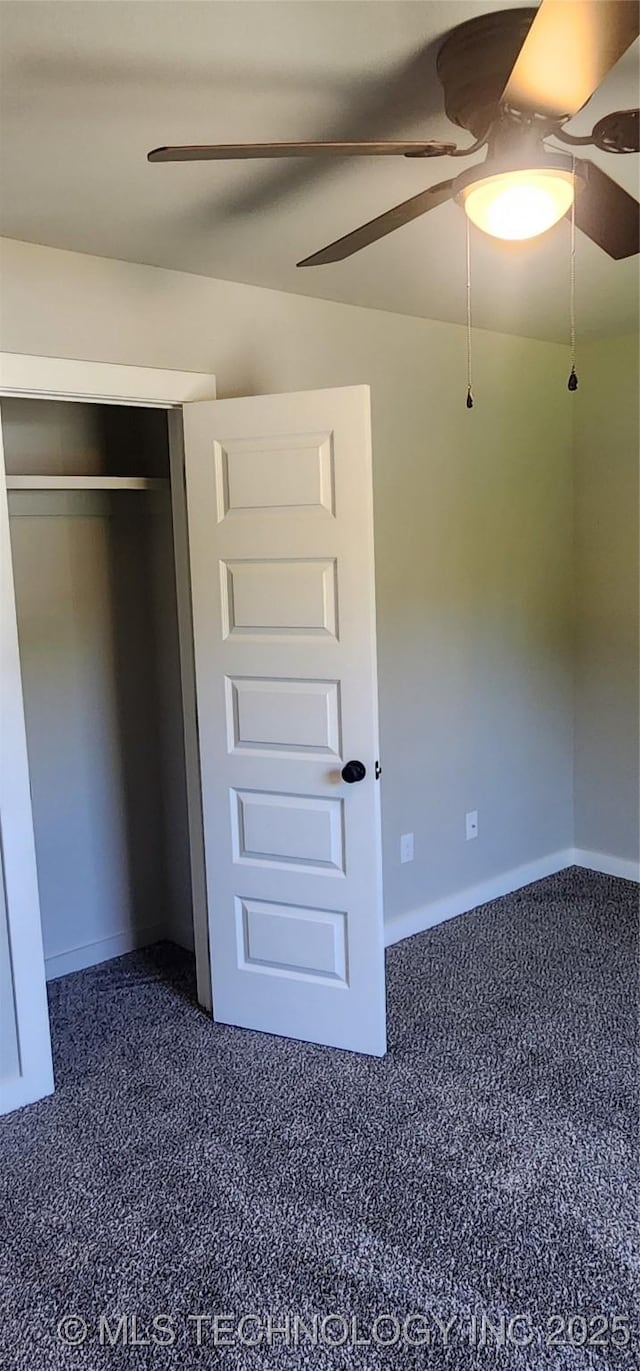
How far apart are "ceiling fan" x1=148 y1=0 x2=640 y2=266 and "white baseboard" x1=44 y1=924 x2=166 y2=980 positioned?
9.79 ft

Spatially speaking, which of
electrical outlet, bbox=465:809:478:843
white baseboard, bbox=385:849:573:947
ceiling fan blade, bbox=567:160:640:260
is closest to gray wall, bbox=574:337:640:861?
white baseboard, bbox=385:849:573:947

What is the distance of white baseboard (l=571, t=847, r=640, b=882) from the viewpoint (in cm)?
437

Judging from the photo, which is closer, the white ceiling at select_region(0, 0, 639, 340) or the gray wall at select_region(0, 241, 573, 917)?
the white ceiling at select_region(0, 0, 639, 340)

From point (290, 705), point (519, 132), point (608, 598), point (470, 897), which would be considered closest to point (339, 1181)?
point (290, 705)

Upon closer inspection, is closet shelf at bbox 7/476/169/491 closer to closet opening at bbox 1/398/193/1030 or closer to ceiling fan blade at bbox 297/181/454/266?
closet opening at bbox 1/398/193/1030

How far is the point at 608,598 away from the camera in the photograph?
433cm

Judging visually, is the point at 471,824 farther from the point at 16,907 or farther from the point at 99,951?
the point at 16,907

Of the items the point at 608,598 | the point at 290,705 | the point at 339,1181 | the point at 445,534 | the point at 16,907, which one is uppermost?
the point at 445,534

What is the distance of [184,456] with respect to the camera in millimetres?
2924

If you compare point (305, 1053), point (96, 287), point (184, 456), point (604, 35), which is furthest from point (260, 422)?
point (305, 1053)

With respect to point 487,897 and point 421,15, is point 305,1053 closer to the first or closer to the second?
point 487,897

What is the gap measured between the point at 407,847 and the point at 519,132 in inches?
110

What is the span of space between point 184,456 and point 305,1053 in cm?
199

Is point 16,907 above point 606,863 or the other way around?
above
